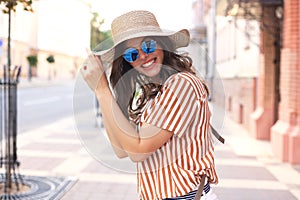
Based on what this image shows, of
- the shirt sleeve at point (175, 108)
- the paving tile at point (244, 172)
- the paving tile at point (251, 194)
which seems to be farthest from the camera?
the paving tile at point (244, 172)

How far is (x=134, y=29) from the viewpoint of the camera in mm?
1609

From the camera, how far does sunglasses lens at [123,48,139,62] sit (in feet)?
5.40

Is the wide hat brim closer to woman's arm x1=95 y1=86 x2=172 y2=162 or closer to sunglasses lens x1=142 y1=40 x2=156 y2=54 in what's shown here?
sunglasses lens x1=142 y1=40 x2=156 y2=54

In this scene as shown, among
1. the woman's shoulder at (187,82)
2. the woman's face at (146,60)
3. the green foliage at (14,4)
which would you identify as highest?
the green foliage at (14,4)

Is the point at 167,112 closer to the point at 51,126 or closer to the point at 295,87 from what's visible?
the point at 295,87

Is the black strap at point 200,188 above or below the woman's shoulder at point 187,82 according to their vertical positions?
below

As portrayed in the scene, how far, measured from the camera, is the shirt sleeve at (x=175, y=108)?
4.98 ft

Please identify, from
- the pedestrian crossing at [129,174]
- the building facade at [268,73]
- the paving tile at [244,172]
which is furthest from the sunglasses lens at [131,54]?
the paving tile at [244,172]

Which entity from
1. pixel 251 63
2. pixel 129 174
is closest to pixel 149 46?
pixel 129 174

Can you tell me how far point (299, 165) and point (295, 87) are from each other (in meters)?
1.32

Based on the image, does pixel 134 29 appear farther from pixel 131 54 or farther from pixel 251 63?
pixel 251 63

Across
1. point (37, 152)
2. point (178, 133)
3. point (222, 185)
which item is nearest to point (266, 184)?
point (222, 185)

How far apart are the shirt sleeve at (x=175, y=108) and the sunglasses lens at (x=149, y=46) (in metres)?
0.15

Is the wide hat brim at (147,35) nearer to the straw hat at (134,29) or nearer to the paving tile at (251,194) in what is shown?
the straw hat at (134,29)
